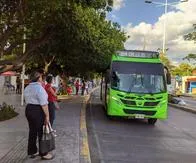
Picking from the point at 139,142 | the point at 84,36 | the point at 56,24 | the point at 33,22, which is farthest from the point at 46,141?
the point at 84,36

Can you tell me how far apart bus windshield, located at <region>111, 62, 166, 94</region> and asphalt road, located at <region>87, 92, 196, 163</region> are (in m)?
1.48

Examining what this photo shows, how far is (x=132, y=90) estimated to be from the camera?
2058 centimetres

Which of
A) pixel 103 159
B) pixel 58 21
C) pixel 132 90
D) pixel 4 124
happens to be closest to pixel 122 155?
pixel 103 159

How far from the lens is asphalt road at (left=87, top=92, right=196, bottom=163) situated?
468 inches

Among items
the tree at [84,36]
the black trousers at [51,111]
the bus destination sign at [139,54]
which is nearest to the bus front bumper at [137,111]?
the bus destination sign at [139,54]

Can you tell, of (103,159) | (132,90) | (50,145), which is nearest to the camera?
(50,145)

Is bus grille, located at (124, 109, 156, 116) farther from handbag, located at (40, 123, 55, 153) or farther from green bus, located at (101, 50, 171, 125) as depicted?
handbag, located at (40, 123, 55, 153)

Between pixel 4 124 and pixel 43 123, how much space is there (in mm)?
7508

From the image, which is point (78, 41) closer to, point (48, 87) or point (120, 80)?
point (120, 80)

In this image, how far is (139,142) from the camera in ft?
48.6

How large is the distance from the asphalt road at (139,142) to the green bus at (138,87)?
579 mm

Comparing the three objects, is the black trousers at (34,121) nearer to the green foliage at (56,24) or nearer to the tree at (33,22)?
the green foliage at (56,24)

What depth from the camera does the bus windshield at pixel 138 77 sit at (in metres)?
20.7

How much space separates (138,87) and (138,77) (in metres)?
0.52
